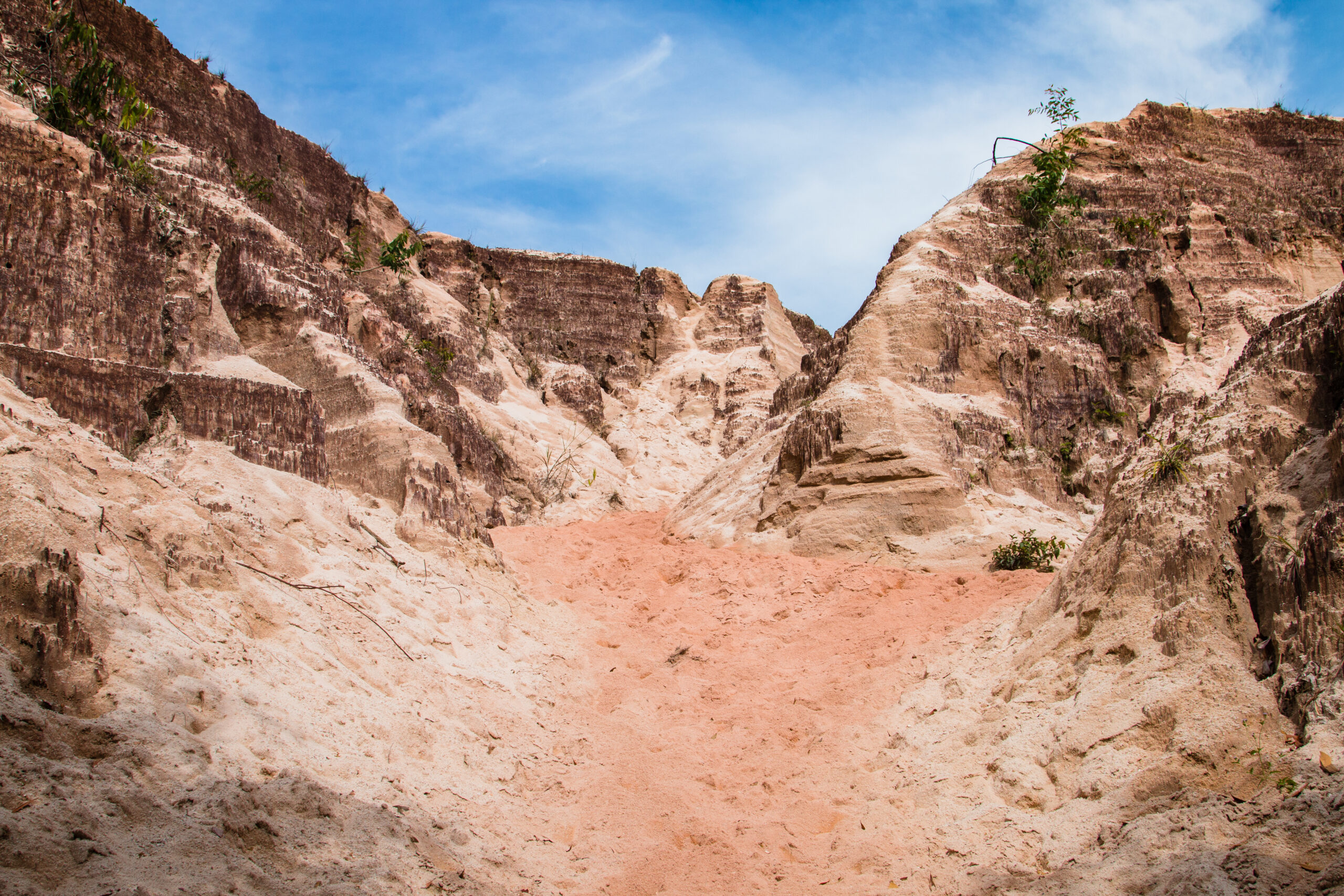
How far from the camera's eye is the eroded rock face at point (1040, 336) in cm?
1314

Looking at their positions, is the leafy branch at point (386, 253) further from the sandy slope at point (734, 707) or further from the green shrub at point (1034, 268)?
the green shrub at point (1034, 268)

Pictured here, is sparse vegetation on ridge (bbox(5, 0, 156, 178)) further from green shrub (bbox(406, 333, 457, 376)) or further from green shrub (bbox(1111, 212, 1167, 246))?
green shrub (bbox(1111, 212, 1167, 246))

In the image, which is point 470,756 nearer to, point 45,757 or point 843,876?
point 843,876

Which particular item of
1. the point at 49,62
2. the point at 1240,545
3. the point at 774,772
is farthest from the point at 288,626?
the point at 49,62

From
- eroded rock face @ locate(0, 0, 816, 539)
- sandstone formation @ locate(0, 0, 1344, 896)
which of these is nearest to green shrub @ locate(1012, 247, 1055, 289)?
sandstone formation @ locate(0, 0, 1344, 896)

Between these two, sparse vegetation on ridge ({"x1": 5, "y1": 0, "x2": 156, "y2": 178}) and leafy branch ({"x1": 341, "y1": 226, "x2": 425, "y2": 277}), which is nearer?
sparse vegetation on ridge ({"x1": 5, "y1": 0, "x2": 156, "y2": 178})

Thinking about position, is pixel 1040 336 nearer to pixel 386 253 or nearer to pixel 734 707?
pixel 734 707

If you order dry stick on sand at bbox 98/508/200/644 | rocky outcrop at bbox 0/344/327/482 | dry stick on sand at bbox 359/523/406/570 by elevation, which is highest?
rocky outcrop at bbox 0/344/327/482

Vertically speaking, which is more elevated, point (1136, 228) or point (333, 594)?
point (1136, 228)

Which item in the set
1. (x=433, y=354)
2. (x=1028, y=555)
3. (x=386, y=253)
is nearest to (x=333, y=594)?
(x=1028, y=555)

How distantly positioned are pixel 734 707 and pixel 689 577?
3.68 meters

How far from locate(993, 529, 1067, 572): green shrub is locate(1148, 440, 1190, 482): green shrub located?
369 centimetres

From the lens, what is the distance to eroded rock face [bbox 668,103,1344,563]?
13141 mm

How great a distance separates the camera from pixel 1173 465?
746 centimetres
